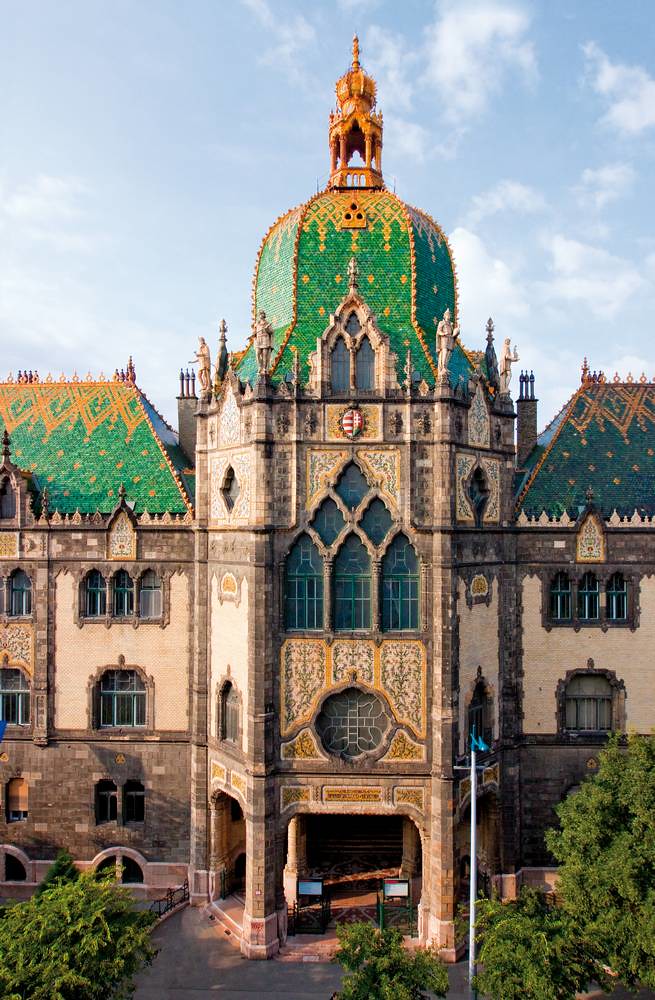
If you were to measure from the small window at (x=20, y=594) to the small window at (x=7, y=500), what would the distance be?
252 cm

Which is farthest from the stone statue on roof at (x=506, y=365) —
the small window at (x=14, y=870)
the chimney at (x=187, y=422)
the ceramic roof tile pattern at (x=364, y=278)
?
the small window at (x=14, y=870)

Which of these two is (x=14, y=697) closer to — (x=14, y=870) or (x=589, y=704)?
(x=14, y=870)

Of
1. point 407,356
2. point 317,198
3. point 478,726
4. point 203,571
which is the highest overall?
point 317,198

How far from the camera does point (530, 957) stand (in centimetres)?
1942

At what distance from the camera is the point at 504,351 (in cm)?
3016

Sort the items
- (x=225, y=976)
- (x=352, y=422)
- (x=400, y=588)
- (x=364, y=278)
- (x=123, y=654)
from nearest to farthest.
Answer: (x=225, y=976) < (x=352, y=422) < (x=400, y=588) < (x=364, y=278) < (x=123, y=654)

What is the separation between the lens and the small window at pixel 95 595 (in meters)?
31.5

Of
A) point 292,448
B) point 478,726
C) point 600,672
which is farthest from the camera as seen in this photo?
point 600,672

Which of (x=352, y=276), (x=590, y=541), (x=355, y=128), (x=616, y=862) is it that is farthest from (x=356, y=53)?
(x=616, y=862)

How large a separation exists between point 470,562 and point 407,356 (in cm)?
818

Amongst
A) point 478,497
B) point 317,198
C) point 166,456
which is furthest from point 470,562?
point 317,198

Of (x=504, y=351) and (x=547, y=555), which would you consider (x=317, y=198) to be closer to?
(x=504, y=351)

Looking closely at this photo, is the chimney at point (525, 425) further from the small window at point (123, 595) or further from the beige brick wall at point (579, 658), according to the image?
the small window at point (123, 595)

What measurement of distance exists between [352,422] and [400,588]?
20.9 ft
